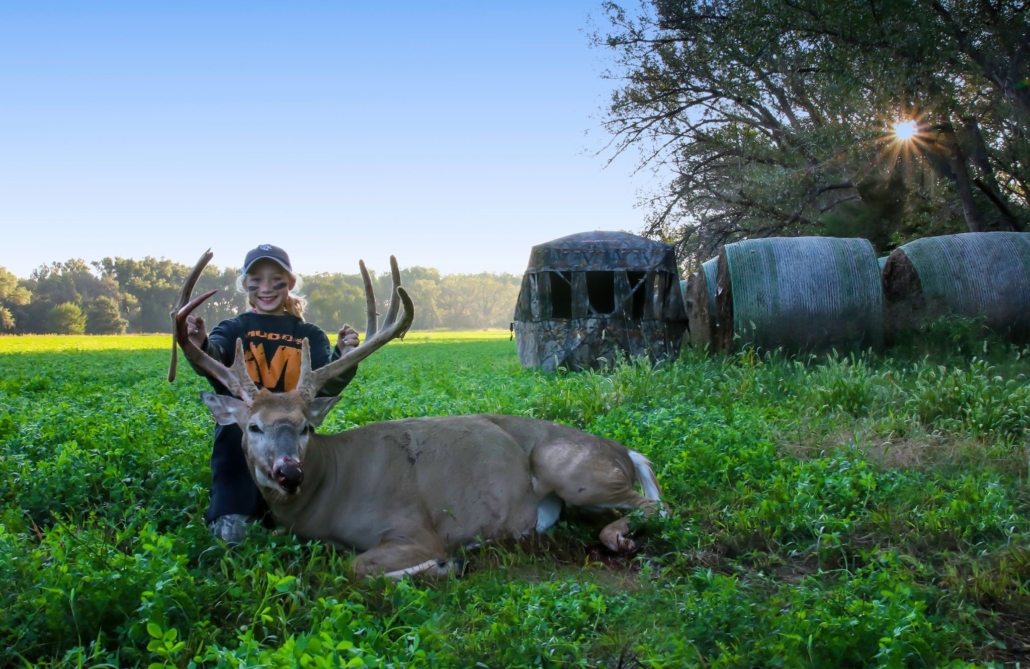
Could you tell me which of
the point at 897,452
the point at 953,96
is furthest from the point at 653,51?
the point at 897,452

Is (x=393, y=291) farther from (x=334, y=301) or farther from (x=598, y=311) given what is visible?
(x=334, y=301)

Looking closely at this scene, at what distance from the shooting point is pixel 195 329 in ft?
13.8

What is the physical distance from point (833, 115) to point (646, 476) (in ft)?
46.5

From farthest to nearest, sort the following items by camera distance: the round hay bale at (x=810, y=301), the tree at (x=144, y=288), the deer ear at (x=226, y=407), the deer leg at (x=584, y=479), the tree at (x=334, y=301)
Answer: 1. the tree at (x=334, y=301)
2. the tree at (x=144, y=288)
3. the round hay bale at (x=810, y=301)
4. the deer leg at (x=584, y=479)
5. the deer ear at (x=226, y=407)

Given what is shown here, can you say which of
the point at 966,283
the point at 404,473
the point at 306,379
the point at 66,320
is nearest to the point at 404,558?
the point at 404,473

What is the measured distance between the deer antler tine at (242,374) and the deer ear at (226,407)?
71mm

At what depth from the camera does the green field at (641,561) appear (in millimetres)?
2945

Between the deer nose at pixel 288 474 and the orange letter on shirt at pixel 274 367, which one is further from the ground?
the orange letter on shirt at pixel 274 367

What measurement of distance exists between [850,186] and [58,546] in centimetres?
1872

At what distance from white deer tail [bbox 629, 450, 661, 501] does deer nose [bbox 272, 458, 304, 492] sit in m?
1.89

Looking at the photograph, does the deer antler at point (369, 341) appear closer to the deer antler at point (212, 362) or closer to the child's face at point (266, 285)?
the deer antler at point (212, 362)

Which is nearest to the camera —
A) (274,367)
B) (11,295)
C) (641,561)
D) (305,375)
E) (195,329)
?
(641,561)

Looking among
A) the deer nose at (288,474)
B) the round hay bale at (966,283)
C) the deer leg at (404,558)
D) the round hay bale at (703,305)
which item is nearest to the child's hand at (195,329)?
the deer nose at (288,474)

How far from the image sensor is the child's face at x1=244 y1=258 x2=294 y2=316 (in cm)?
474
